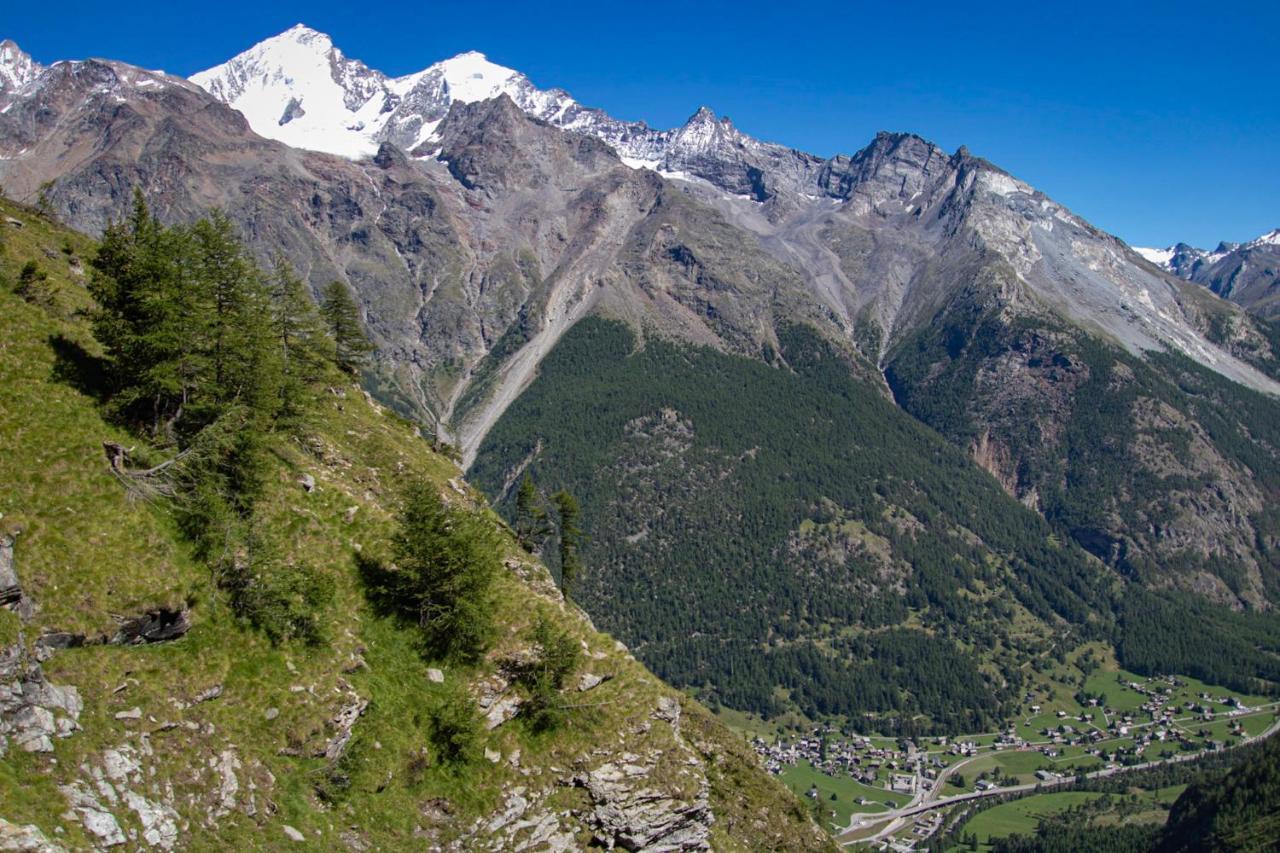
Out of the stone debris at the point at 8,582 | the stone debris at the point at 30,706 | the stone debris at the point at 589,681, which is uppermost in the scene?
the stone debris at the point at 8,582

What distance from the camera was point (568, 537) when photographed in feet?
254

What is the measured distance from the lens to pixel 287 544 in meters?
43.1

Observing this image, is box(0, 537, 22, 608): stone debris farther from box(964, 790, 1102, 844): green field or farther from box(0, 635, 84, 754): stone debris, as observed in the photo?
box(964, 790, 1102, 844): green field

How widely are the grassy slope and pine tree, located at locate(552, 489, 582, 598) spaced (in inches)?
967

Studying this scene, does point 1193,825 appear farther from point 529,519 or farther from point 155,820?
point 155,820

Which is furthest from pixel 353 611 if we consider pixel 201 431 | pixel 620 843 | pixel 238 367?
pixel 620 843

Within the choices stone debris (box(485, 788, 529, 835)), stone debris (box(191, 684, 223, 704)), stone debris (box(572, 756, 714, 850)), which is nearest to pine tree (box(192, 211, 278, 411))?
stone debris (box(191, 684, 223, 704))

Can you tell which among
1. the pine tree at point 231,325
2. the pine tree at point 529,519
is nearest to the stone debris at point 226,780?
the pine tree at point 231,325

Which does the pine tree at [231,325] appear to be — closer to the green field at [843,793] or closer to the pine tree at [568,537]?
the pine tree at [568,537]

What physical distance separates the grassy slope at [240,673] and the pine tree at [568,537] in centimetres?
2456

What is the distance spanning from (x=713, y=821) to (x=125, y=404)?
39.1 m

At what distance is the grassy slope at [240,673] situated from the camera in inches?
1220

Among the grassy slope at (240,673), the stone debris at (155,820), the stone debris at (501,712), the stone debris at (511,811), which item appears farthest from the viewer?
the stone debris at (501,712)

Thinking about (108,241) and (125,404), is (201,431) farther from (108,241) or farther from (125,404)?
(108,241)
